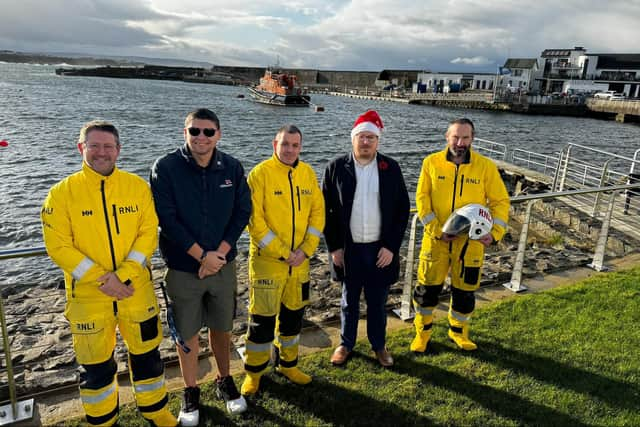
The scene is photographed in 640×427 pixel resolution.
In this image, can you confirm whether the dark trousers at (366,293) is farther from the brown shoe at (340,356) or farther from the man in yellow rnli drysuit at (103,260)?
the man in yellow rnli drysuit at (103,260)

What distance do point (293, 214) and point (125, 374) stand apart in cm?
205

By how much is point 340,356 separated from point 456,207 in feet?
5.80

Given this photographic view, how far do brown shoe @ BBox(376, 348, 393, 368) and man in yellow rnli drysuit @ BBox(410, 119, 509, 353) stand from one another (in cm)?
34

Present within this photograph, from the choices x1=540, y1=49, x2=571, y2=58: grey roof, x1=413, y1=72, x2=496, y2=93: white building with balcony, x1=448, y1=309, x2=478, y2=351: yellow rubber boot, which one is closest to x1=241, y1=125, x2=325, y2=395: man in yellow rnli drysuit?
x1=448, y1=309, x2=478, y2=351: yellow rubber boot

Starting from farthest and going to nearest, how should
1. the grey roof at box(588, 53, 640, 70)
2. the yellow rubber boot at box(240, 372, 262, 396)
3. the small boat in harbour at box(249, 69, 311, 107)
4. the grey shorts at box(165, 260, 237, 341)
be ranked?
the grey roof at box(588, 53, 640, 70), the small boat in harbour at box(249, 69, 311, 107), the yellow rubber boot at box(240, 372, 262, 396), the grey shorts at box(165, 260, 237, 341)

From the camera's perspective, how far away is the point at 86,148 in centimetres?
273

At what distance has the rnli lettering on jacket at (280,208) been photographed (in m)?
3.38

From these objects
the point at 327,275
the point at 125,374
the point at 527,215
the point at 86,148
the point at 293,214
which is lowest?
the point at 327,275

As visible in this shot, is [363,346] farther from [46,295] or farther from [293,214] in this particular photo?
[46,295]

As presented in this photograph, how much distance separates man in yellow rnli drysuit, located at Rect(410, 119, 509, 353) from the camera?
13.0 ft

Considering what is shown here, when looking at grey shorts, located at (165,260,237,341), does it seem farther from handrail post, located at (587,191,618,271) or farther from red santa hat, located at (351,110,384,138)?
handrail post, located at (587,191,618,271)

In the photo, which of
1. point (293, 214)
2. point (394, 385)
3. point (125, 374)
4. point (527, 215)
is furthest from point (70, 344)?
point (527, 215)

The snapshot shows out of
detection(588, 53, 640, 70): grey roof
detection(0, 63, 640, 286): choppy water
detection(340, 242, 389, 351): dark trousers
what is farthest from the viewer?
A: detection(588, 53, 640, 70): grey roof

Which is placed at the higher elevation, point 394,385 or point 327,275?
point 394,385
